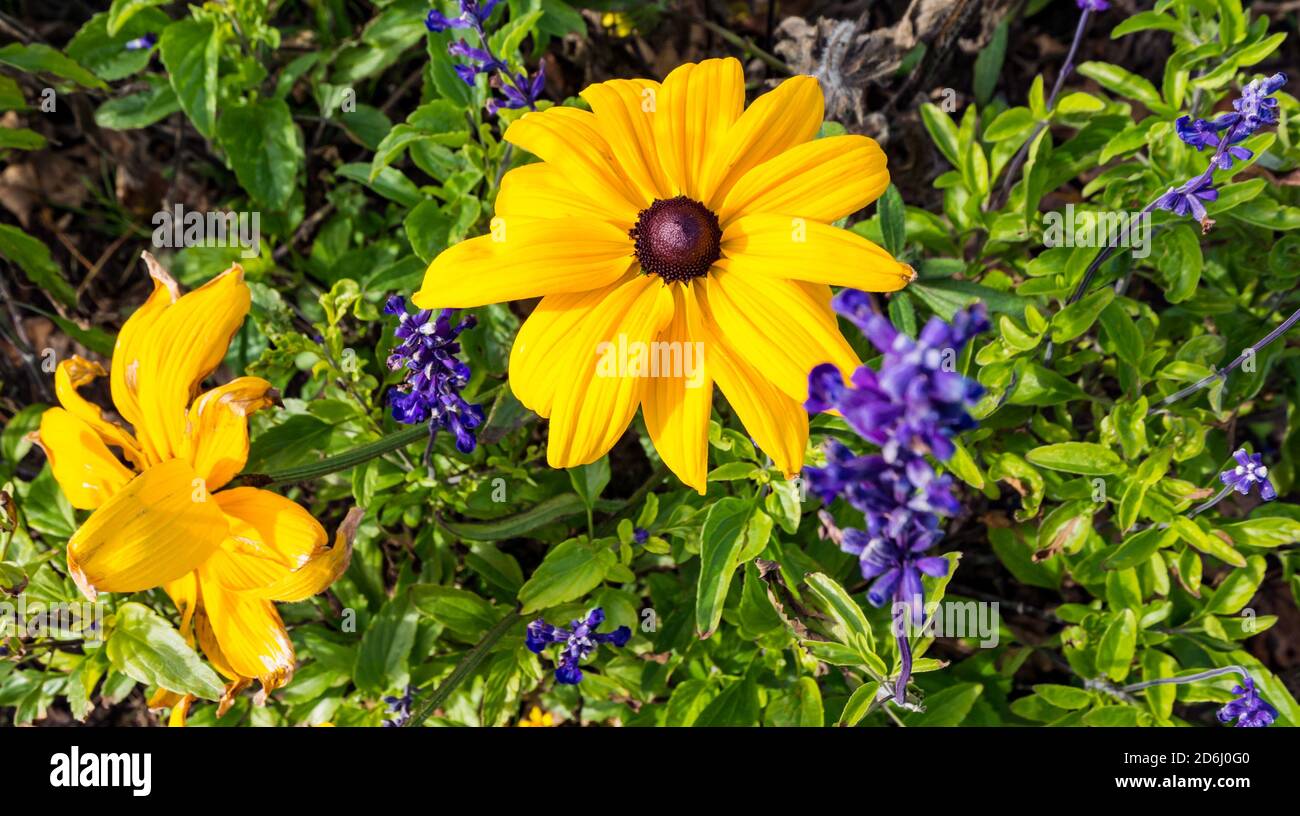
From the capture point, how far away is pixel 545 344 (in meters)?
2.17

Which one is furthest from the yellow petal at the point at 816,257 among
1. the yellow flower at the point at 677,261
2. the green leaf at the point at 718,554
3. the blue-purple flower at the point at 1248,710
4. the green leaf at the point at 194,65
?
the green leaf at the point at 194,65

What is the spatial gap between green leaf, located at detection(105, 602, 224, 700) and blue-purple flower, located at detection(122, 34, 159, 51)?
1974 mm

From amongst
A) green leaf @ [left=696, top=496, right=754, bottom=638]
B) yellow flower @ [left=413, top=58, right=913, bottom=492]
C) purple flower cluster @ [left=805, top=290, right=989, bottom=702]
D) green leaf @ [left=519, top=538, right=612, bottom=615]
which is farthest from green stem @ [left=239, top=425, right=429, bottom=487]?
purple flower cluster @ [left=805, top=290, right=989, bottom=702]

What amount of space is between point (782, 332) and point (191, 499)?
1304 mm

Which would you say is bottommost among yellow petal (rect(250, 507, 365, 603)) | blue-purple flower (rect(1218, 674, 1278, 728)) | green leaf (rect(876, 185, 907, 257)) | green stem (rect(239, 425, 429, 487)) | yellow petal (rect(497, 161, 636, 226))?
blue-purple flower (rect(1218, 674, 1278, 728))

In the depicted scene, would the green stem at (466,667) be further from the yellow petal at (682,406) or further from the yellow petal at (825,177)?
the yellow petal at (825,177)

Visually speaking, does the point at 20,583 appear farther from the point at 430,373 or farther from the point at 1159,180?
the point at 1159,180

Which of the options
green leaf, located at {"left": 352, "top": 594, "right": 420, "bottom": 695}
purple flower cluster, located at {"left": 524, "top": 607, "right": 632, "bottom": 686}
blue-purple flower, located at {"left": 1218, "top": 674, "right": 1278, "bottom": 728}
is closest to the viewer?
blue-purple flower, located at {"left": 1218, "top": 674, "right": 1278, "bottom": 728}

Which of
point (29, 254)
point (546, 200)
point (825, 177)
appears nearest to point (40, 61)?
point (29, 254)

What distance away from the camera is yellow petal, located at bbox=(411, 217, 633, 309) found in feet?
6.75

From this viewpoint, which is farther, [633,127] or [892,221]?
[892,221]

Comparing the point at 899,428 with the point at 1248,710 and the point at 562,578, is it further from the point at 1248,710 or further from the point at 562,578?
the point at 1248,710

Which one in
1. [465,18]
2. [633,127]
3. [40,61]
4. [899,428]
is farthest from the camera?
[40,61]

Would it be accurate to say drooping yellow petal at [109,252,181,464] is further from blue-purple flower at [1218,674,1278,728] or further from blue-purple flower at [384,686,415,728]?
blue-purple flower at [1218,674,1278,728]
